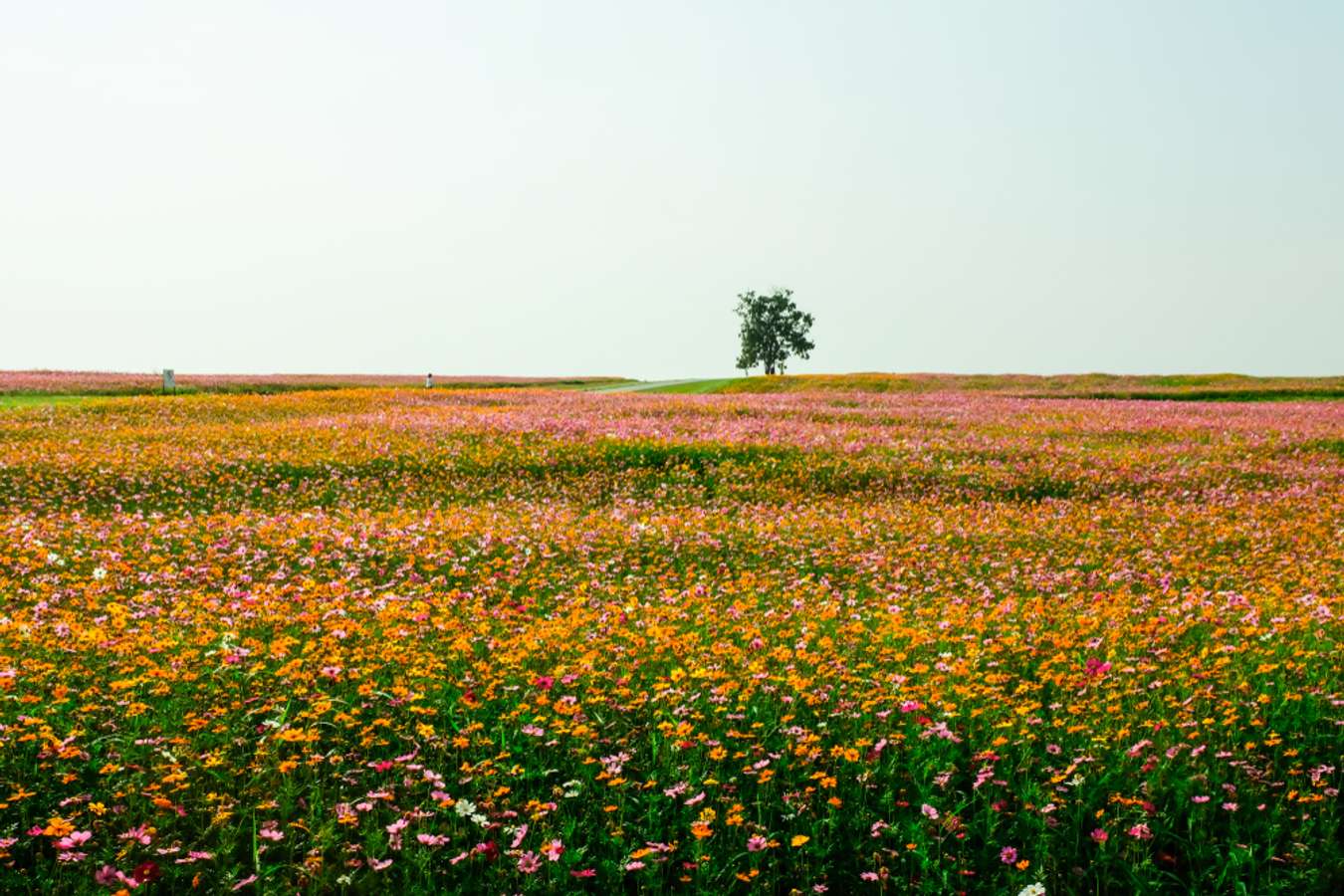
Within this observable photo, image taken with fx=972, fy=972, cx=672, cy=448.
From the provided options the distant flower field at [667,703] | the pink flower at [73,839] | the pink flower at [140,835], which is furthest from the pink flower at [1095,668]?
the pink flower at [73,839]

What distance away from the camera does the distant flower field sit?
656 centimetres

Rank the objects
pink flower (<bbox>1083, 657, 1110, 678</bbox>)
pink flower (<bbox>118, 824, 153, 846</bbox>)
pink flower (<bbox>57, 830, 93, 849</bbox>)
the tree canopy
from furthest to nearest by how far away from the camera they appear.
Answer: the tree canopy
pink flower (<bbox>1083, 657, 1110, 678</bbox>)
pink flower (<bbox>118, 824, 153, 846</bbox>)
pink flower (<bbox>57, 830, 93, 849</bbox>)

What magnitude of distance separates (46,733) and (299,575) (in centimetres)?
673

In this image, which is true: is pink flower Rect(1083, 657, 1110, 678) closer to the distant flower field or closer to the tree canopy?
the distant flower field

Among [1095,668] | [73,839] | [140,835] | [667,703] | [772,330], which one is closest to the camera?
[73,839]

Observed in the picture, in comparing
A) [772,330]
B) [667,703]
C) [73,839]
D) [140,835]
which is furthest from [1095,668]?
[772,330]

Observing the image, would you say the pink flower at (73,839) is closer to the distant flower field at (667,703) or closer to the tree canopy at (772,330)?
the distant flower field at (667,703)

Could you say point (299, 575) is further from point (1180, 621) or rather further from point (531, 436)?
point (531, 436)

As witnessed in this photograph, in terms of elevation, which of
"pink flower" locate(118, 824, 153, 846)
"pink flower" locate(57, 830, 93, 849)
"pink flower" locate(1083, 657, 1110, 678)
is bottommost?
"pink flower" locate(118, 824, 153, 846)

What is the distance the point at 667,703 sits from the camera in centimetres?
842

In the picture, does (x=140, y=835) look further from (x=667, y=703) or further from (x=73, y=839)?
(x=667, y=703)

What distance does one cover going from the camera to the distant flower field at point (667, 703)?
656 centimetres

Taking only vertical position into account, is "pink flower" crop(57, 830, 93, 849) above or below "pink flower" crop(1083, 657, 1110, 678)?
below

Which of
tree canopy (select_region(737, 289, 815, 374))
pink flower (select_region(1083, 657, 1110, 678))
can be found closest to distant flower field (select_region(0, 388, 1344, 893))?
pink flower (select_region(1083, 657, 1110, 678))
